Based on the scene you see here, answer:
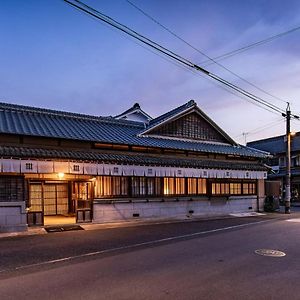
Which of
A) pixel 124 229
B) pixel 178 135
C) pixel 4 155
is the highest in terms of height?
pixel 178 135

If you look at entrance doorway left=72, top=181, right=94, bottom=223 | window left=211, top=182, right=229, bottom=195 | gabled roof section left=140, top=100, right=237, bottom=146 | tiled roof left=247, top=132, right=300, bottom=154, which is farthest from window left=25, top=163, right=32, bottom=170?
tiled roof left=247, top=132, right=300, bottom=154

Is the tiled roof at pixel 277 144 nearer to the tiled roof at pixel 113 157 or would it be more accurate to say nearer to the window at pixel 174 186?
the tiled roof at pixel 113 157

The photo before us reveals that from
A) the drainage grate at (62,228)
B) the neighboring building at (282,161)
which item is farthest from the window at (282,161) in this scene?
the drainage grate at (62,228)

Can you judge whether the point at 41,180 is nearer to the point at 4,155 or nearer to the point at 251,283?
the point at 4,155

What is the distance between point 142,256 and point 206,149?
15.0 meters

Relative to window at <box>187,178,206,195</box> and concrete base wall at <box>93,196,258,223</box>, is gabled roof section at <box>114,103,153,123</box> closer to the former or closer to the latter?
window at <box>187,178,206,195</box>

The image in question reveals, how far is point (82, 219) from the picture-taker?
17875mm

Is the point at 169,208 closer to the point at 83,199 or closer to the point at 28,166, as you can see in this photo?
the point at 83,199

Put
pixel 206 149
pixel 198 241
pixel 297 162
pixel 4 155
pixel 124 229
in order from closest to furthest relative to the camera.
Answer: pixel 198 241
pixel 4 155
pixel 124 229
pixel 206 149
pixel 297 162

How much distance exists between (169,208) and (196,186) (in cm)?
309

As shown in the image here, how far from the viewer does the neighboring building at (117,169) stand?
1616 cm

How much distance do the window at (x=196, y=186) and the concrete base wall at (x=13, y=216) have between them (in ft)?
38.1

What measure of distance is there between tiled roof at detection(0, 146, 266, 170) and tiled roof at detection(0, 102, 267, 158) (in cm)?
78

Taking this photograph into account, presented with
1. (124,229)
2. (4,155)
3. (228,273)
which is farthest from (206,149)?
(228,273)
